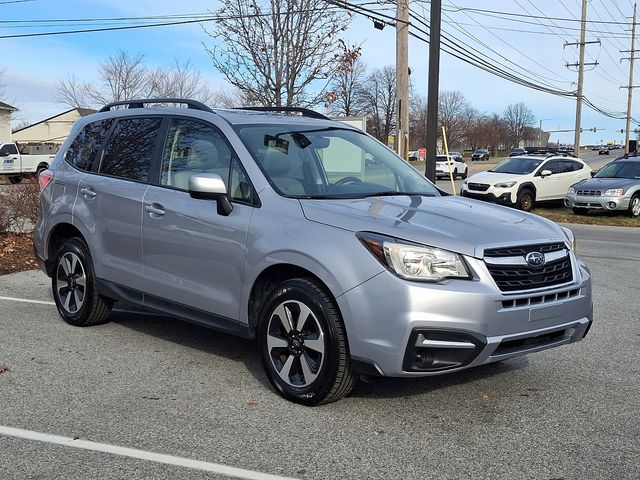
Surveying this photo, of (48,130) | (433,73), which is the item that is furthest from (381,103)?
(433,73)

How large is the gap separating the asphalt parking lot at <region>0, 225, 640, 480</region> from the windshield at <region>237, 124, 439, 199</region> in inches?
54.6

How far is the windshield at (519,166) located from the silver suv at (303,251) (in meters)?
16.1

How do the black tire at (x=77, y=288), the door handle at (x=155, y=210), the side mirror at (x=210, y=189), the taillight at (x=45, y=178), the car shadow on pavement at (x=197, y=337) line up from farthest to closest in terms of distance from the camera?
the taillight at (x=45, y=178) → the black tire at (x=77, y=288) → the car shadow on pavement at (x=197, y=337) → the door handle at (x=155, y=210) → the side mirror at (x=210, y=189)

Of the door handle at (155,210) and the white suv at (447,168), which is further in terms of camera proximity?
the white suv at (447,168)

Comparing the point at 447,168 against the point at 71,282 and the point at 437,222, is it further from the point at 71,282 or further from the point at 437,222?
the point at 437,222

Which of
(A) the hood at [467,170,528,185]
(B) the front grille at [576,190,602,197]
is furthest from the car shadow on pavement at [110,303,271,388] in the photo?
(B) the front grille at [576,190,602,197]

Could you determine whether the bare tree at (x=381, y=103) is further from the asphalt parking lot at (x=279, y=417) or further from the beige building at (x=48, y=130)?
the asphalt parking lot at (x=279, y=417)

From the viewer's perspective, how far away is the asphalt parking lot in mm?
3432

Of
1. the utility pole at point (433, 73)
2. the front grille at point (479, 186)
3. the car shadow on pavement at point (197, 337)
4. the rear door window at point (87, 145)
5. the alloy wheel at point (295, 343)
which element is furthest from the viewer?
the front grille at point (479, 186)

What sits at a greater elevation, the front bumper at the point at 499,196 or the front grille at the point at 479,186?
the front grille at the point at 479,186

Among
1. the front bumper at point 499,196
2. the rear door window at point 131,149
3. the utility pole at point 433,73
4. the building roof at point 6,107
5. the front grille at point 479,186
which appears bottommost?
the front bumper at point 499,196

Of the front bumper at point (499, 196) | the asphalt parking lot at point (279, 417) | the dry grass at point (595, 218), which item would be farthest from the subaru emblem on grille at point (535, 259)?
the front bumper at point (499, 196)

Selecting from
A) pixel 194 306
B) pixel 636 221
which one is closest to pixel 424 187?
pixel 194 306

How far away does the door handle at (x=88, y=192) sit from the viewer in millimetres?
5793
